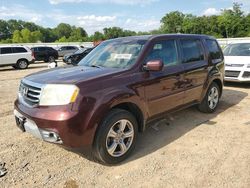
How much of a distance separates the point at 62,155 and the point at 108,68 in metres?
1.51

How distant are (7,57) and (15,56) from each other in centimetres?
53

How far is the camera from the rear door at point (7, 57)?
59.2 ft

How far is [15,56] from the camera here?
1847cm

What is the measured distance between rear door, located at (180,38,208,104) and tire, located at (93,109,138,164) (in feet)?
5.31

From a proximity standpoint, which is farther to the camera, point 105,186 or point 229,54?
point 229,54

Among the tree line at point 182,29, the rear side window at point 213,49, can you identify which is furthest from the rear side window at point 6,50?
the tree line at point 182,29

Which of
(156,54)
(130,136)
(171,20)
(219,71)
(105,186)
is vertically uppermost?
(171,20)

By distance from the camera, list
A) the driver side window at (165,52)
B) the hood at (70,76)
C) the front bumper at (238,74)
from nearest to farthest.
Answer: the hood at (70,76) → the driver side window at (165,52) → the front bumper at (238,74)

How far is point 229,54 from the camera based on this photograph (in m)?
9.92

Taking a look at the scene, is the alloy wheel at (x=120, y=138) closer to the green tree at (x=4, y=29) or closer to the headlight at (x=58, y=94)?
the headlight at (x=58, y=94)

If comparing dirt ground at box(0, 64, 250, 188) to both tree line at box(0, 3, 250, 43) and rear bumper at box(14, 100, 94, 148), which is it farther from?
tree line at box(0, 3, 250, 43)

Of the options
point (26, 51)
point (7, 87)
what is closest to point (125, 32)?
point (26, 51)

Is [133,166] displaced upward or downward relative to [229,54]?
downward

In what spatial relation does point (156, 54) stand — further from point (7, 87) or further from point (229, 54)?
point (7, 87)
